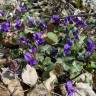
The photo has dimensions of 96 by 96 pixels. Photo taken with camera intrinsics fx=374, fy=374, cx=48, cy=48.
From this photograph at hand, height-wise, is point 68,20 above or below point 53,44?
above

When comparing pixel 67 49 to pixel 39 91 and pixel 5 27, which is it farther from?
pixel 5 27

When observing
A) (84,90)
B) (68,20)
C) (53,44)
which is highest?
(68,20)

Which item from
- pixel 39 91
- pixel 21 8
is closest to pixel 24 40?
pixel 39 91

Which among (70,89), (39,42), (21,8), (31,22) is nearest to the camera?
(70,89)

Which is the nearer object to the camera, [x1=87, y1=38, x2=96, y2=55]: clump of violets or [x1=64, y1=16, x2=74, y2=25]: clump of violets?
[x1=87, y1=38, x2=96, y2=55]: clump of violets

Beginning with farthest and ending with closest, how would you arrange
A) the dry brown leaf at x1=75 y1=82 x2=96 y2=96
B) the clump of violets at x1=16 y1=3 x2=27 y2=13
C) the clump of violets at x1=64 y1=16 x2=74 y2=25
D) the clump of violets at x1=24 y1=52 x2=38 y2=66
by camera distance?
1. the clump of violets at x1=16 y1=3 x2=27 y2=13
2. the clump of violets at x1=64 y1=16 x2=74 y2=25
3. the clump of violets at x1=24 y1=52 x2=38 y2=66
4. the dry brown leaf at x1=75 y1=82 x2=96 y2=96

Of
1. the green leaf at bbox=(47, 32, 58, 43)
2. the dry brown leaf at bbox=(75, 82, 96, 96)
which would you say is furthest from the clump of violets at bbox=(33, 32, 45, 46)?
the dry brown leaf at bbox=(75, 82, 96, 96)

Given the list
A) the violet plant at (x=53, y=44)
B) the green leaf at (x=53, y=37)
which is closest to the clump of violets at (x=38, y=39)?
the violet plant at (x=53, y=44)

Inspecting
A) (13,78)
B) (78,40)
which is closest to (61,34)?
(78,40)

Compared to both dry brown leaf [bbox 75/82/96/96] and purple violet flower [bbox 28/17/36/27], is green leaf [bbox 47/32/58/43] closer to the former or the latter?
purple violet flower [bbox 28/17/36/27]

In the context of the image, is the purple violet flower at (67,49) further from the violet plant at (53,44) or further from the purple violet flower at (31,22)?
the purple violet flower at (31,22)

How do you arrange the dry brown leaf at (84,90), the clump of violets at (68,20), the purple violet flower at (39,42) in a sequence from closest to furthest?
the dry brown leaf at (84,90)
the purple violet flower at (39,42)
the clump of violets at (68,20)

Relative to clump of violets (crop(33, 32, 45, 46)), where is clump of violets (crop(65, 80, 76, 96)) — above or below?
below
